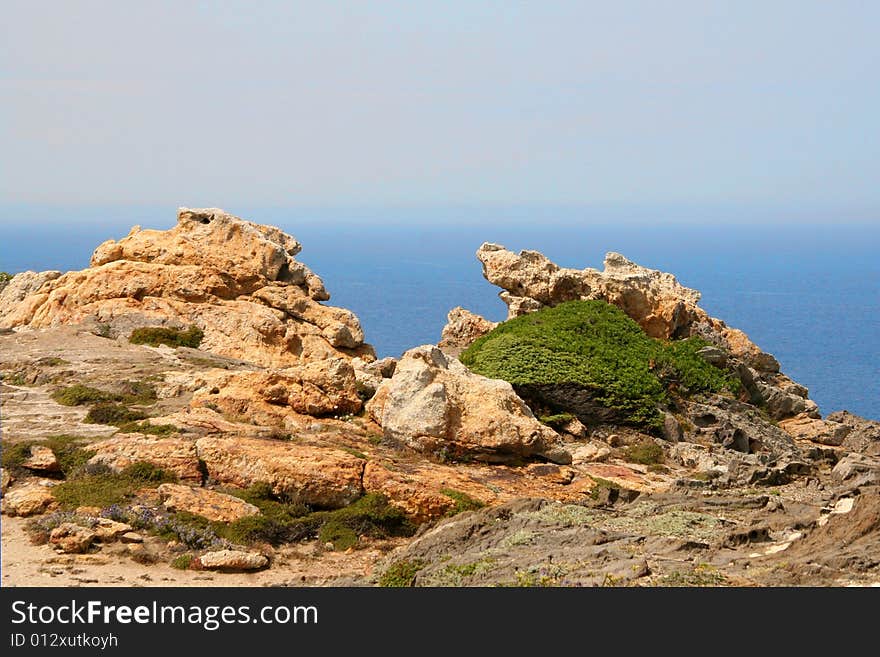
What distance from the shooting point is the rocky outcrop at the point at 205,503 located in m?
19.7

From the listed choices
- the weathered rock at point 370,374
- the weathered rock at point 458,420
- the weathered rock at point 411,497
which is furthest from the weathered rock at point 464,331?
the weathered rock at point 411,497

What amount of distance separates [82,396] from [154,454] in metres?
5.62

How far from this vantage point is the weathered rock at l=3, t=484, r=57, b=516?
19312mm

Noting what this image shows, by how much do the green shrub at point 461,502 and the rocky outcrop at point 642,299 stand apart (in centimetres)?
1692

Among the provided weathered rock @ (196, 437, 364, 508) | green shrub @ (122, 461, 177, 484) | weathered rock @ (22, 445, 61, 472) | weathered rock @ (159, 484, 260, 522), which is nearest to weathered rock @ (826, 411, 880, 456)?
weathered rock @ (196, 437, 364, 508)

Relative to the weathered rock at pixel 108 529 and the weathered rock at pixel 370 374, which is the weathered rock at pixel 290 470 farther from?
the weathered rock at pixel 370 374

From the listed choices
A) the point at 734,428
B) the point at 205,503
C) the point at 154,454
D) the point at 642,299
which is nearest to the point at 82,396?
the point at 154,454

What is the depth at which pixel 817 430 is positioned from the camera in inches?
1352

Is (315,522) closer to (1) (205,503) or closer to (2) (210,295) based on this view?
(1) (205,503)

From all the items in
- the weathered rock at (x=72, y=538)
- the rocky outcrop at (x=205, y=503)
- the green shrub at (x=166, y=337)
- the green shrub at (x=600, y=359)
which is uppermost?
the green shrub at (x=600, y=359)

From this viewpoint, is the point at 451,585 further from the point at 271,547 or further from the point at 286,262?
the point at 286,262

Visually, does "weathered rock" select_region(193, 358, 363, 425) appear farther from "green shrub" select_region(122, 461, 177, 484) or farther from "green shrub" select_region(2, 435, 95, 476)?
"green shrub" select_region(122, 461, 177, 484)

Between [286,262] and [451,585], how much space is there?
79.5 feet

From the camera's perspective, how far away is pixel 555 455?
25.2 metres
